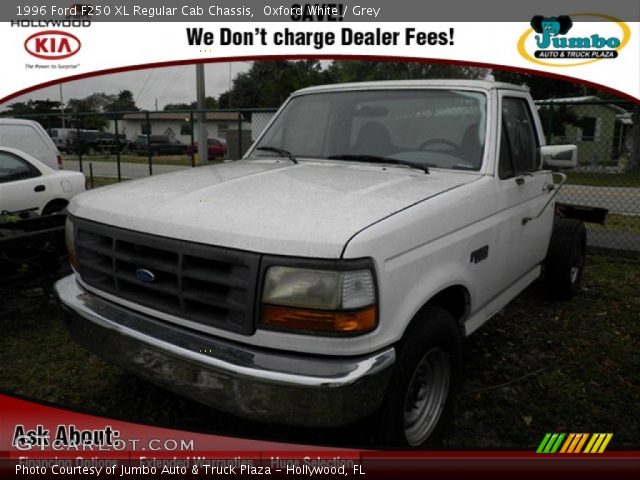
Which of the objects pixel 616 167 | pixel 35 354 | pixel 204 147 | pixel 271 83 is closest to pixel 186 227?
pixel 35 354

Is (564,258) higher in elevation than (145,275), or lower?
lower

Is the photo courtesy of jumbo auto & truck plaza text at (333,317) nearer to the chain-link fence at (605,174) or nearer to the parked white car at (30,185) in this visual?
the parked white car at (30,185)

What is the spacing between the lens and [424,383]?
2.70 meters

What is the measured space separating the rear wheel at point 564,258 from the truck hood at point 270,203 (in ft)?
7.35

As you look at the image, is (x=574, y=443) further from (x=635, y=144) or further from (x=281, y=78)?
(x=281, y=78)

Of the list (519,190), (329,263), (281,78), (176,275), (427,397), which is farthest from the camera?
(281,78)

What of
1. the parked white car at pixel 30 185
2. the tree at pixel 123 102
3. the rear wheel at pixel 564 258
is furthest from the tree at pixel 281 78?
the rear wheel at pixel 564 258

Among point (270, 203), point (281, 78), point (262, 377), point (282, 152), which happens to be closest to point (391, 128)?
point (282, 152)

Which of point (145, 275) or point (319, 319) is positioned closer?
point (319, 319)

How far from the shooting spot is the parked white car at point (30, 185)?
6.37 meters

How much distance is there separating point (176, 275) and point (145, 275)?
→ 0.20m

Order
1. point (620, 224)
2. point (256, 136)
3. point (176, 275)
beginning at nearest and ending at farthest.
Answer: point (176, 275)
point (620, 224)
point (256, 136)

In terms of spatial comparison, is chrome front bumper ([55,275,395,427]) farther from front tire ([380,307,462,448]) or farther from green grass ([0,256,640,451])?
green grass ([0,256,640,451])

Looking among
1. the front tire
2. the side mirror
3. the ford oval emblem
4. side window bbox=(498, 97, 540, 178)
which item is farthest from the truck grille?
the side mirror
